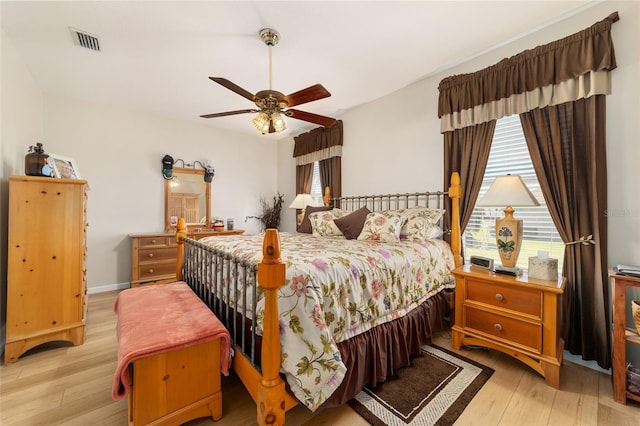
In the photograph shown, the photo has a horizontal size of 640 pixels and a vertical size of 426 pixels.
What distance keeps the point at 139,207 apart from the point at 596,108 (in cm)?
528

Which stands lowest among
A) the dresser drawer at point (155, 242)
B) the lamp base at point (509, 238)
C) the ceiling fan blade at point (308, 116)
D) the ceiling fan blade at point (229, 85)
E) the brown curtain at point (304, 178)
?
the dresser drawer at point (155, 242)

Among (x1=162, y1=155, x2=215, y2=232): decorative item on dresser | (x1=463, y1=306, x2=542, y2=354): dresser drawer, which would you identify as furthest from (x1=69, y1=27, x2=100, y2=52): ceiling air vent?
(x1=463, y1=306, x2=542, y2=354): dresser drawer

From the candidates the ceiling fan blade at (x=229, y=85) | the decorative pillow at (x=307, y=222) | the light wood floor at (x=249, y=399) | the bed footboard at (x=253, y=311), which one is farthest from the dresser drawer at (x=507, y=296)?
the ceiling fan blade at (x=229, y=85)

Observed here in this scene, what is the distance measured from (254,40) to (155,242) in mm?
3063

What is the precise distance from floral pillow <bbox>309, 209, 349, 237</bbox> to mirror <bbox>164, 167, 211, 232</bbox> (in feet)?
7.34

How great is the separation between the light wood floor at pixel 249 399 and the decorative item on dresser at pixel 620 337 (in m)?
0.07

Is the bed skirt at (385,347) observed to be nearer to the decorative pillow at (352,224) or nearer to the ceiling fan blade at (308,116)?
the decorative pillow at (352,224)

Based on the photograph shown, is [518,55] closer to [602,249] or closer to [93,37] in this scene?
[602,249]

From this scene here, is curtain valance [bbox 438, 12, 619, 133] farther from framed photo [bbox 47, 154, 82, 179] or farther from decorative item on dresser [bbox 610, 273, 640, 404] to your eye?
framed photo [bbox 47, 154, 82, 179]

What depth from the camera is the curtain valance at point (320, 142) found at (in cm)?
402

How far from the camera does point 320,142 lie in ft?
14.2

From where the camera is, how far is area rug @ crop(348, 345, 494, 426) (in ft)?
4.76

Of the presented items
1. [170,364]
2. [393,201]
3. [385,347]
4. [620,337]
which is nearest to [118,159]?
[170,364]

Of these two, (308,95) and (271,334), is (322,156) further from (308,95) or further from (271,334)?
(271,334)
